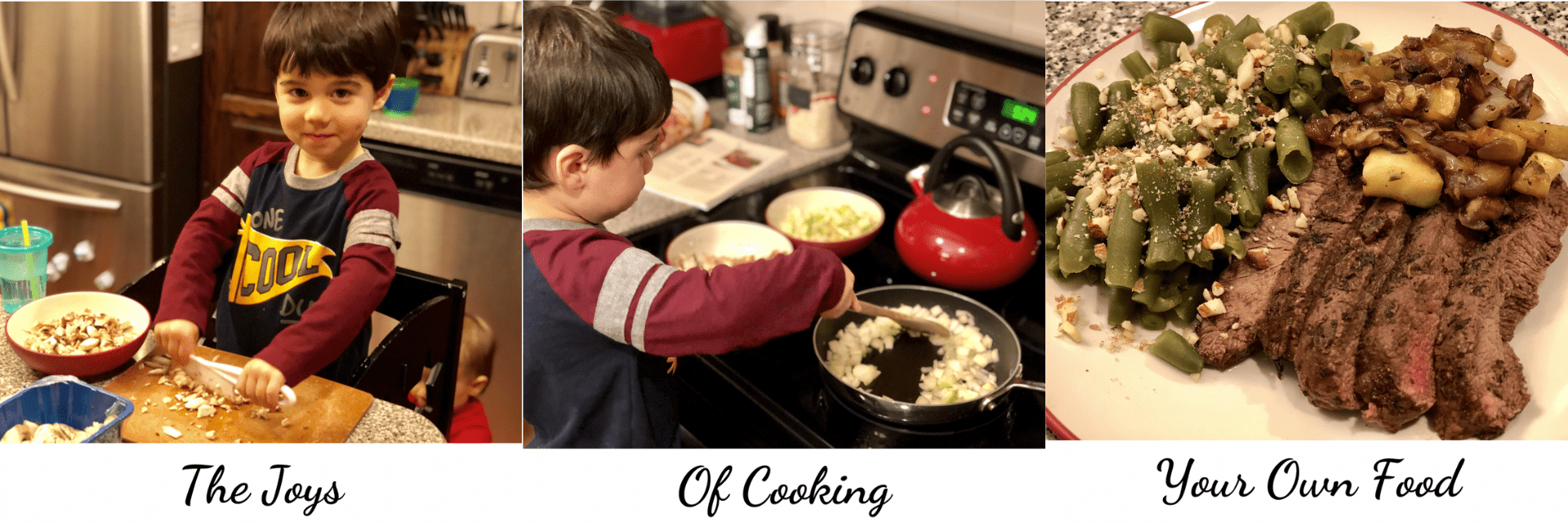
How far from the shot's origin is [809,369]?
4.90ft

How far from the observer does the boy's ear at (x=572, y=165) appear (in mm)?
1319

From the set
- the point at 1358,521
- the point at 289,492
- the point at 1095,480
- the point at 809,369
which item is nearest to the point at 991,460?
the point at 1095,480

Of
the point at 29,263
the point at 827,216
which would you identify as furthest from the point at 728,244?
the point at 29,263

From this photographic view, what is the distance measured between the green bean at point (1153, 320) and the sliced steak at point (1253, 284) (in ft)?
0.18

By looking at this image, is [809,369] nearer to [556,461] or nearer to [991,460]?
[991,460]

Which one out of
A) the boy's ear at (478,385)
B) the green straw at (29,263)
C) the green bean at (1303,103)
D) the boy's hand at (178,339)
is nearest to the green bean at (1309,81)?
the green bean at (1303,103)

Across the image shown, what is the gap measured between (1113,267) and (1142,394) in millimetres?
211

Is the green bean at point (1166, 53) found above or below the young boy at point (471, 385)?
above

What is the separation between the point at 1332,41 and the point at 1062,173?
1.55 feet

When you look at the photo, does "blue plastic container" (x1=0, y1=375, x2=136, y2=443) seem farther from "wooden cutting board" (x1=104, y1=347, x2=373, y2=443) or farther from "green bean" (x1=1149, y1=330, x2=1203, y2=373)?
"green bean" (x1=1149, y1=330, x2=1203, y2=373)

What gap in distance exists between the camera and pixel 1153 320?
1.51 metres

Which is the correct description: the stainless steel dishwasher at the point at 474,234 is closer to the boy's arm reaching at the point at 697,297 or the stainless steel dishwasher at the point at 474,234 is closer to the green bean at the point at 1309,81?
the boy's arm reaching at the point at 697,297

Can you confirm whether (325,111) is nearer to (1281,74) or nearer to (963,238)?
(963,238)

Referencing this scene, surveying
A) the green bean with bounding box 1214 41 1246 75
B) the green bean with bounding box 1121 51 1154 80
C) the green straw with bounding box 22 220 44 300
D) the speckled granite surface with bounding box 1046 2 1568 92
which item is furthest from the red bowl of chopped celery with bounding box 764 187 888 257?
the green straw with bounding box 22 220 44 300
